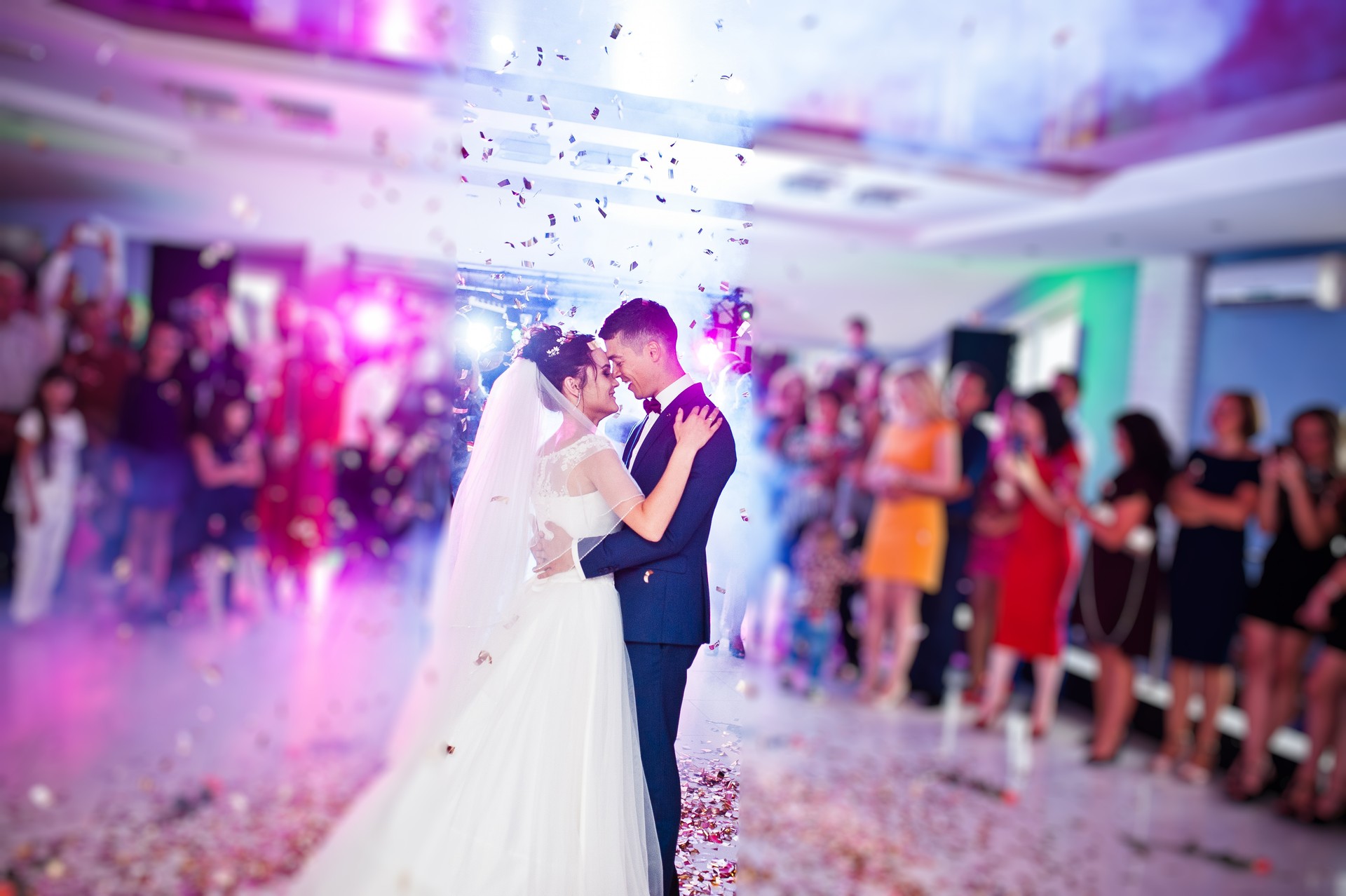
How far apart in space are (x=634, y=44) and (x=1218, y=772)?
4.63 meters

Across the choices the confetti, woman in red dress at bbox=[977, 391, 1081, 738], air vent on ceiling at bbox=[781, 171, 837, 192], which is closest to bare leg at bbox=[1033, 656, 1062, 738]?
woman in red dress at bbox=[977, 391, 1081, 738]

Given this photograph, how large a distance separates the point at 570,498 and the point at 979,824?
301 cm

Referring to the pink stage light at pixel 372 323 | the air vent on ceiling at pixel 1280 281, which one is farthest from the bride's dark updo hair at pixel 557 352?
the air vent on ceiling at pixel 1280 281

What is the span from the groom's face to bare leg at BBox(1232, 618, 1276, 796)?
4051 mm

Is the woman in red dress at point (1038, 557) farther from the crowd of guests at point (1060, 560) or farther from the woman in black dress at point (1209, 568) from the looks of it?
the woman in black dress at point (1209, 568)

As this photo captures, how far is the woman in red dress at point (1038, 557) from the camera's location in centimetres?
464

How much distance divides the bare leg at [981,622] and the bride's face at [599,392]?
15.4 ft

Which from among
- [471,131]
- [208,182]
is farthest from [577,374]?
[208,182]

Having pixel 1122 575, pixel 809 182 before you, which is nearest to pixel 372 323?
pixel 809 182

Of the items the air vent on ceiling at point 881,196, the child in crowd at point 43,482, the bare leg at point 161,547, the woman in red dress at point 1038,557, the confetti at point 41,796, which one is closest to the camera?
the confetti at point 41,796

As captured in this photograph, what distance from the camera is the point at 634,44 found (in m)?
1.07

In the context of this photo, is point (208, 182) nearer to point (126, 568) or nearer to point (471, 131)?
point (126, 568)

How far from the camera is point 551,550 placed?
110 cm

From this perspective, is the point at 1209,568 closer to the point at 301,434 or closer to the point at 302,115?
the point at 301,434
